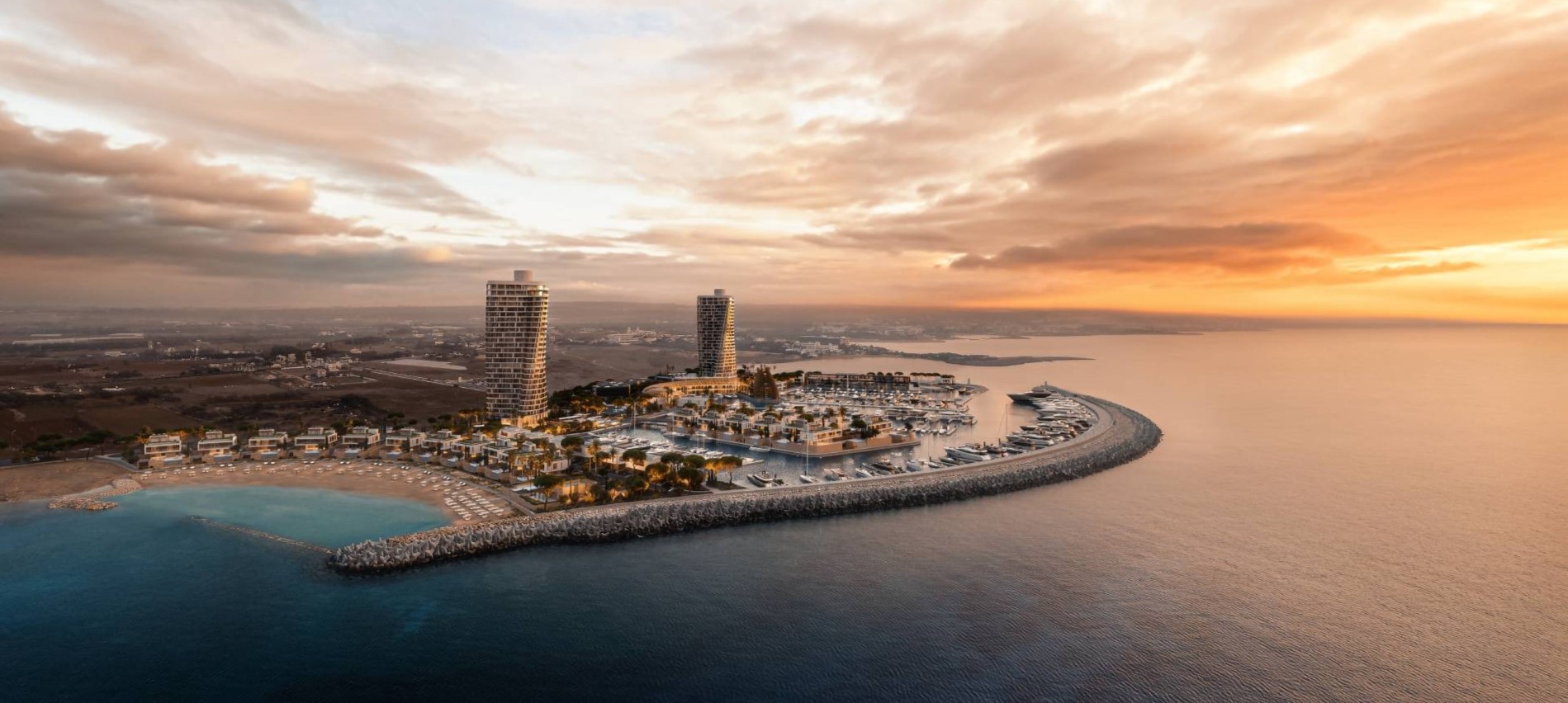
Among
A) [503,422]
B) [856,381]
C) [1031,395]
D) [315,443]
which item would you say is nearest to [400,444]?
[315,443]

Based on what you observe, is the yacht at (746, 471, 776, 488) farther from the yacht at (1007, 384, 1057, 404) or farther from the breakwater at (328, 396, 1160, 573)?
the yacht at (1007, 384, 1057, 404)

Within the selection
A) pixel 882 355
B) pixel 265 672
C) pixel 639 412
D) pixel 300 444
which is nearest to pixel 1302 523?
pixel 265 672

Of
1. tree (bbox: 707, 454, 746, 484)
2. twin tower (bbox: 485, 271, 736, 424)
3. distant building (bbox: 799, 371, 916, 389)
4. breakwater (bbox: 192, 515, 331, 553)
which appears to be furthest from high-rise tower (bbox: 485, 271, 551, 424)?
distant building (bbox: 799, 371, 916, 389)

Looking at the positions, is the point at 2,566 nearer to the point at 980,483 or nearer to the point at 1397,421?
the point at 980,483

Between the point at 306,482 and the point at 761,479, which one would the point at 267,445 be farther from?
the point at 761,479

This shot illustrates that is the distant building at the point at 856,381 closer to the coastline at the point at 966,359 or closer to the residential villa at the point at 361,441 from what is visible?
the coastline at the point at 966,359

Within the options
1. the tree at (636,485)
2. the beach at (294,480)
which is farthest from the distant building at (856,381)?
the beach at (294,480)
